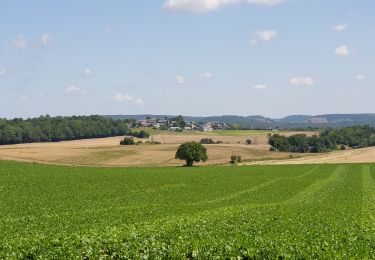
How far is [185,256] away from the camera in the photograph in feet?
51.2

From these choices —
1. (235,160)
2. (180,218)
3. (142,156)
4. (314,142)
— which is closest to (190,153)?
(235,160)

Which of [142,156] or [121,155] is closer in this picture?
[142,156]

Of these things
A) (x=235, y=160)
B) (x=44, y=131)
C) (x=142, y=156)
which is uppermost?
(x=44, y=131)

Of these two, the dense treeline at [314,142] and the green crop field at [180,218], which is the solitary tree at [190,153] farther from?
the dense treeline at [314,142]

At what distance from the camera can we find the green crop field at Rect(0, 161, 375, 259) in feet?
53.5

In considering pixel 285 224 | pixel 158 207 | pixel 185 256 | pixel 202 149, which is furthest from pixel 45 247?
pixel 202 149

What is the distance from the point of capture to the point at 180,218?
97.1ft

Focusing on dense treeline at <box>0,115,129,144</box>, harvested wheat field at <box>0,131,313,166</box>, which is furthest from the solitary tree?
dense treeline at <box>0,115,129,144</box>

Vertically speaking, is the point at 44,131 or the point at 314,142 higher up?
the point at 44,131

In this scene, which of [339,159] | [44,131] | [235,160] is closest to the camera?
[235,160]

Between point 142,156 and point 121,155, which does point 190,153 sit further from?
point 121,155

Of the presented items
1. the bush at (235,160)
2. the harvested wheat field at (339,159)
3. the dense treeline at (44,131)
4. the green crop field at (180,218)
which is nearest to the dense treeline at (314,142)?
the harvested wheat field at (339,159)

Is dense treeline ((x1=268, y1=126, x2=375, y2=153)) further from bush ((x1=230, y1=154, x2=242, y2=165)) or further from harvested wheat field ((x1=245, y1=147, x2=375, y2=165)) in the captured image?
bush ((x1=230, y1=154, x2=242, y2=165))

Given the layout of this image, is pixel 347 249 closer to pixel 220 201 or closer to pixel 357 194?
pixel 220 201
